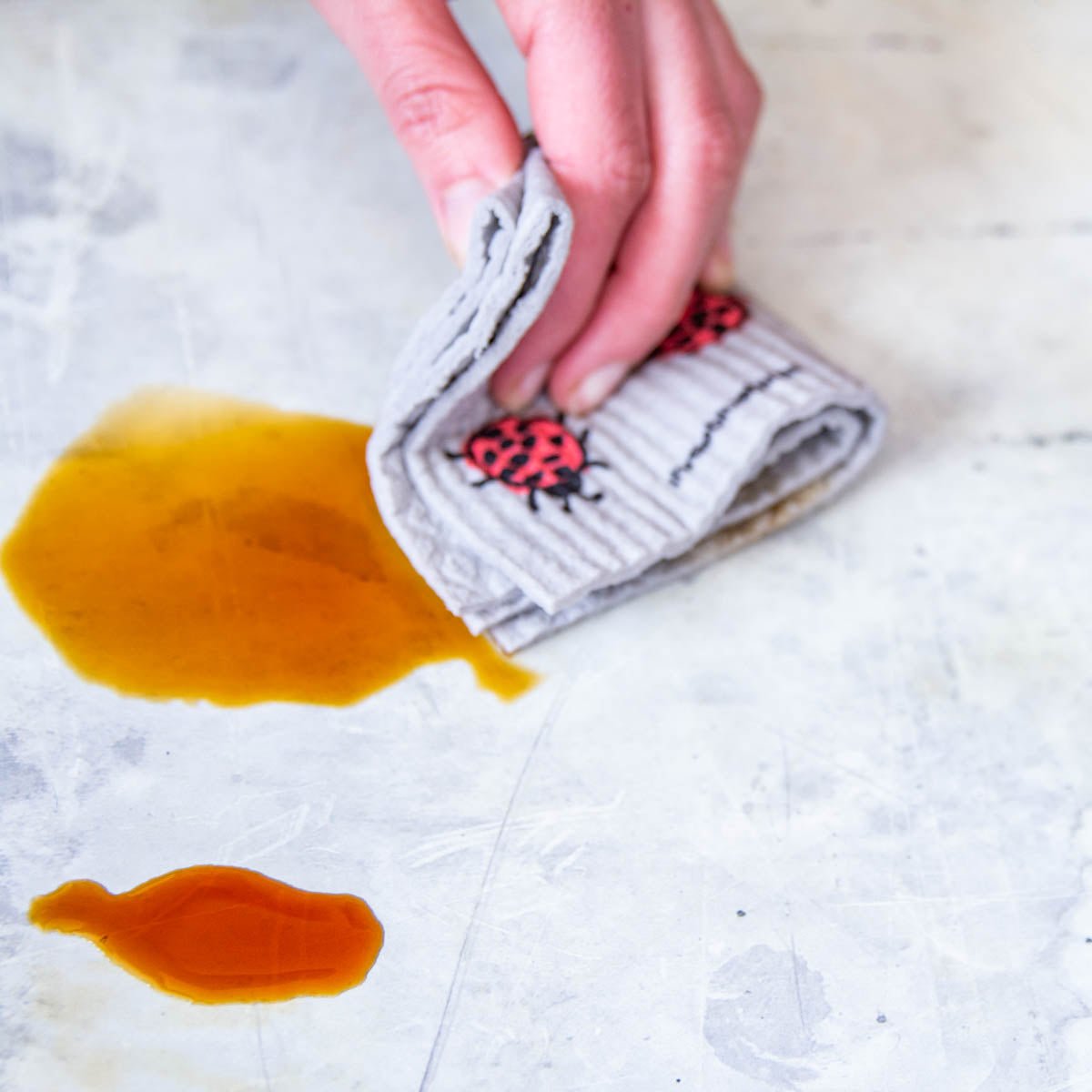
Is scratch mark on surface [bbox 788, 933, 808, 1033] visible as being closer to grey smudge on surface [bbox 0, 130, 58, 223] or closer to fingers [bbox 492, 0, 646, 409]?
fingers [bbox 492, 0, 646, 409]

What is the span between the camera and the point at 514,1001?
693 mm

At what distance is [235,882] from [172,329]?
509mm

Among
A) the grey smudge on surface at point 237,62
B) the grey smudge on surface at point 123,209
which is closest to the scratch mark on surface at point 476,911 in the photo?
the grey smudge on surface at point 123,209

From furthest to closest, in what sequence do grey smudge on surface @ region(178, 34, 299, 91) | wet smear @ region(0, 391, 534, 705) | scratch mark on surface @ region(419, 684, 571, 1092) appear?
grey smudge on surface @ region(178, 34, 299, 91) < wet smear @ region(0, 391, 534, 705) < scratch mark on surface @ region(419, 684, 571, 1092)

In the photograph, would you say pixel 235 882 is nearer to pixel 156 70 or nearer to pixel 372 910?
pixel 372 910

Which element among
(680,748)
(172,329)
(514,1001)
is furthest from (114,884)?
(172,329)

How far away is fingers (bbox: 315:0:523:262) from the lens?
89 centimetres

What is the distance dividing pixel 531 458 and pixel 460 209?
196 mm

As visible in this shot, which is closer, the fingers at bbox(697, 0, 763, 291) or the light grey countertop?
the light grey countertop

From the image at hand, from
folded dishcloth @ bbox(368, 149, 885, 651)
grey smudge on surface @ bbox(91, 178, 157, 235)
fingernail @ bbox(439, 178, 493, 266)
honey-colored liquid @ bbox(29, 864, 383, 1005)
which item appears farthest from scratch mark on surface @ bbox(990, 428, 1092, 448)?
grey smudge on surface @ bbox(91, 178, 157, 235)

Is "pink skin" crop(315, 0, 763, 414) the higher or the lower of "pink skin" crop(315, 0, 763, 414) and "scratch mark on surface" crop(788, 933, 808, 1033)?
the higher

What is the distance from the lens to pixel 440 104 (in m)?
0.90

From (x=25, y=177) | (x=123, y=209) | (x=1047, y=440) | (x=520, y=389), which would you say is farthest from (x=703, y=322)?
(x=25, y=177)

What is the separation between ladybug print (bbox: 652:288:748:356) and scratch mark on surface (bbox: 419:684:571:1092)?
1.04 ft
